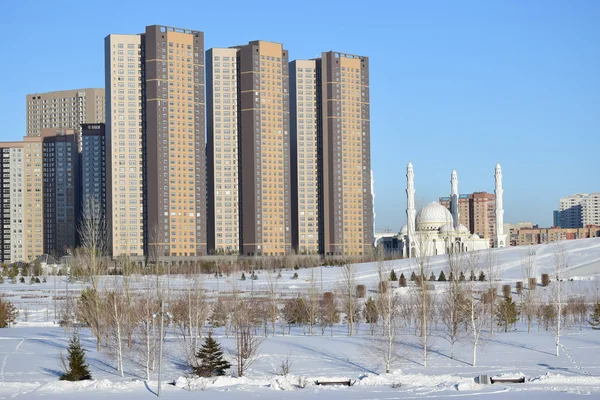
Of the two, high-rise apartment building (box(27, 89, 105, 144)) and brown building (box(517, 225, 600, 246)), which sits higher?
high-rise apartment building (box(27, 89, 105, 144))

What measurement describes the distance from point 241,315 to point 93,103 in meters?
143

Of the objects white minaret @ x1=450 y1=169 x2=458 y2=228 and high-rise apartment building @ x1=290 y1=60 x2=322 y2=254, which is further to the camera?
white minaret @ x1=450 y1=169 x2=458 y2=228

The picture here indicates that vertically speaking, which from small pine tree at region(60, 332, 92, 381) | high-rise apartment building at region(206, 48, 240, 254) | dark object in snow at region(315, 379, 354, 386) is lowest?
dark object in snow at region(315, 379, 354, 386)

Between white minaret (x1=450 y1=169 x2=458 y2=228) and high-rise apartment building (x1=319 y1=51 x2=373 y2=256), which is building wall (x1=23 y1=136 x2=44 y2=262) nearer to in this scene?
high-rise apartment building (x1=319 y1=51 x2=373 y2=256)

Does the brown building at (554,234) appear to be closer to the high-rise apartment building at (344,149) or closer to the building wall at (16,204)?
the high-rise apartment building at (344,149)

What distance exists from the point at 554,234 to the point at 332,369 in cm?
14146

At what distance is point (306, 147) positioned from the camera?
108 metres

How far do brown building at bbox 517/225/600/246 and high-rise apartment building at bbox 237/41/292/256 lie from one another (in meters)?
60.2

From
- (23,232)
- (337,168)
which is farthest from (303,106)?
(23,232)

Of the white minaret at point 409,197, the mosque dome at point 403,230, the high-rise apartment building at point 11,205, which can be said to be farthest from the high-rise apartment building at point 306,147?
the high-rise apartment building at point 11,205

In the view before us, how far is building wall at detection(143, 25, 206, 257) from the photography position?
96.4 m

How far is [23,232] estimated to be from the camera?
119m

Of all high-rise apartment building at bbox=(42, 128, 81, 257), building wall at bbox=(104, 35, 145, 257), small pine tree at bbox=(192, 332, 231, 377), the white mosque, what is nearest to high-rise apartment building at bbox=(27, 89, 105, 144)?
high-rise apartment building at bbox=(42, 128, 81, 257)

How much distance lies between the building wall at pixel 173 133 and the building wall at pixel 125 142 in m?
1.70
